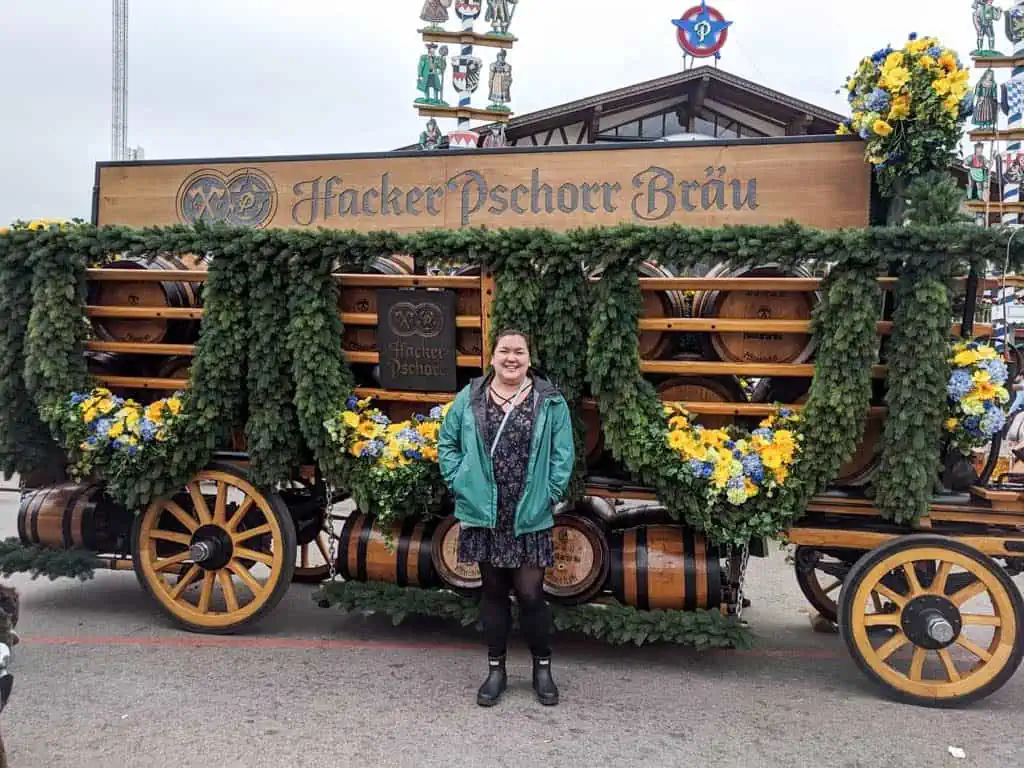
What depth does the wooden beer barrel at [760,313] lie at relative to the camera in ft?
12.9

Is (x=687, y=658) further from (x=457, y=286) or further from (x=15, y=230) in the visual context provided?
(x=15, y=230)

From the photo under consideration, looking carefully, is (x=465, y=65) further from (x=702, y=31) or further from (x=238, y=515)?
(x=238, y=515)

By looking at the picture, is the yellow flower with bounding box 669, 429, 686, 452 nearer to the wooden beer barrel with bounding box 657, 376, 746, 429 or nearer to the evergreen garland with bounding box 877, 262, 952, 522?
the wooden beer barrel with bounding box 657, 376, 746, 429

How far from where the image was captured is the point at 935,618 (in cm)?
375

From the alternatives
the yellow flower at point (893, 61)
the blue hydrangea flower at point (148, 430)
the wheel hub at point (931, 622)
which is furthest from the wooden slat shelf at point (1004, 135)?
the blue hydrangea flower at point (148, 430)

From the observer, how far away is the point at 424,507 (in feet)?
14.2

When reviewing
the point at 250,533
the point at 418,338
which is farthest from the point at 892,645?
the point at 250,533

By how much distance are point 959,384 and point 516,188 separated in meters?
2.37

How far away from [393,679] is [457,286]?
1991 millimetres

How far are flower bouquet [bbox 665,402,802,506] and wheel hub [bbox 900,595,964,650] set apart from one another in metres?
0.85

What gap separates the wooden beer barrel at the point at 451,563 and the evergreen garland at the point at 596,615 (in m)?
0.06

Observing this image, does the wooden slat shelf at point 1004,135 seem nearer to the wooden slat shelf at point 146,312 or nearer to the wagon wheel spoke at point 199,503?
the wooden slat shelf at point 146,312

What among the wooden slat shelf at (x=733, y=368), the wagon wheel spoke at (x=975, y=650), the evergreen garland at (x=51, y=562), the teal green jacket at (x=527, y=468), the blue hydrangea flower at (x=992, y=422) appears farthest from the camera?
the evergreen garland at (x=51, y=562)

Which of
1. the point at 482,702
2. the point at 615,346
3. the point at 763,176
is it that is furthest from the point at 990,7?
the point at 482,702
